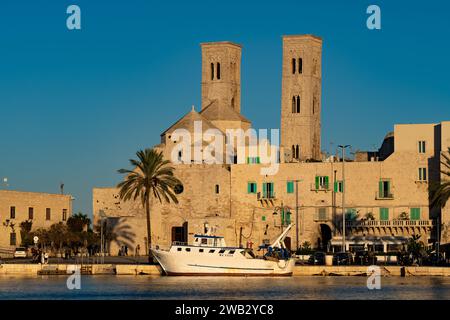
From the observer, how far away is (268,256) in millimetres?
71375

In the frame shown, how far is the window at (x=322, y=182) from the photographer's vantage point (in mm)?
89062

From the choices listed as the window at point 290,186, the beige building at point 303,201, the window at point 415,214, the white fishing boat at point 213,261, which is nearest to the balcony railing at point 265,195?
the beige building at point 303,201

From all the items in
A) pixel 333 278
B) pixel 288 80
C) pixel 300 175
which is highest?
pixel 288 80

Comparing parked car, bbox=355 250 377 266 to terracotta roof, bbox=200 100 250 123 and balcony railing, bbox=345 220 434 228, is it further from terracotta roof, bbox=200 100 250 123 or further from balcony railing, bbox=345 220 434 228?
terracotta roof, bbox=200 100 250 123

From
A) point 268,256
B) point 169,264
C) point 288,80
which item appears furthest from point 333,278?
point 288,80

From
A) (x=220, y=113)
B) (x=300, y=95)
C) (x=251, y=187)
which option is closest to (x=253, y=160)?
(x=251, y=187)

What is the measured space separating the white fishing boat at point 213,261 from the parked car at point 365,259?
24.3 feet

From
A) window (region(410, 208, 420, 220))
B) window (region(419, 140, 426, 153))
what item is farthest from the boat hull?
window (region(419, 140, 426, 153))

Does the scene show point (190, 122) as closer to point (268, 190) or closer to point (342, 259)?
point (268, 190)

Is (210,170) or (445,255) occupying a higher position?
(210,170)

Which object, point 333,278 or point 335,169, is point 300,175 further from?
point 333,278

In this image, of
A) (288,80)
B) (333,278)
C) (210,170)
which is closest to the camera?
(333,278)

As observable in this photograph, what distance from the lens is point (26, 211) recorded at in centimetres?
9319

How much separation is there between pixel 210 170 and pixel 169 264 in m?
23.9
